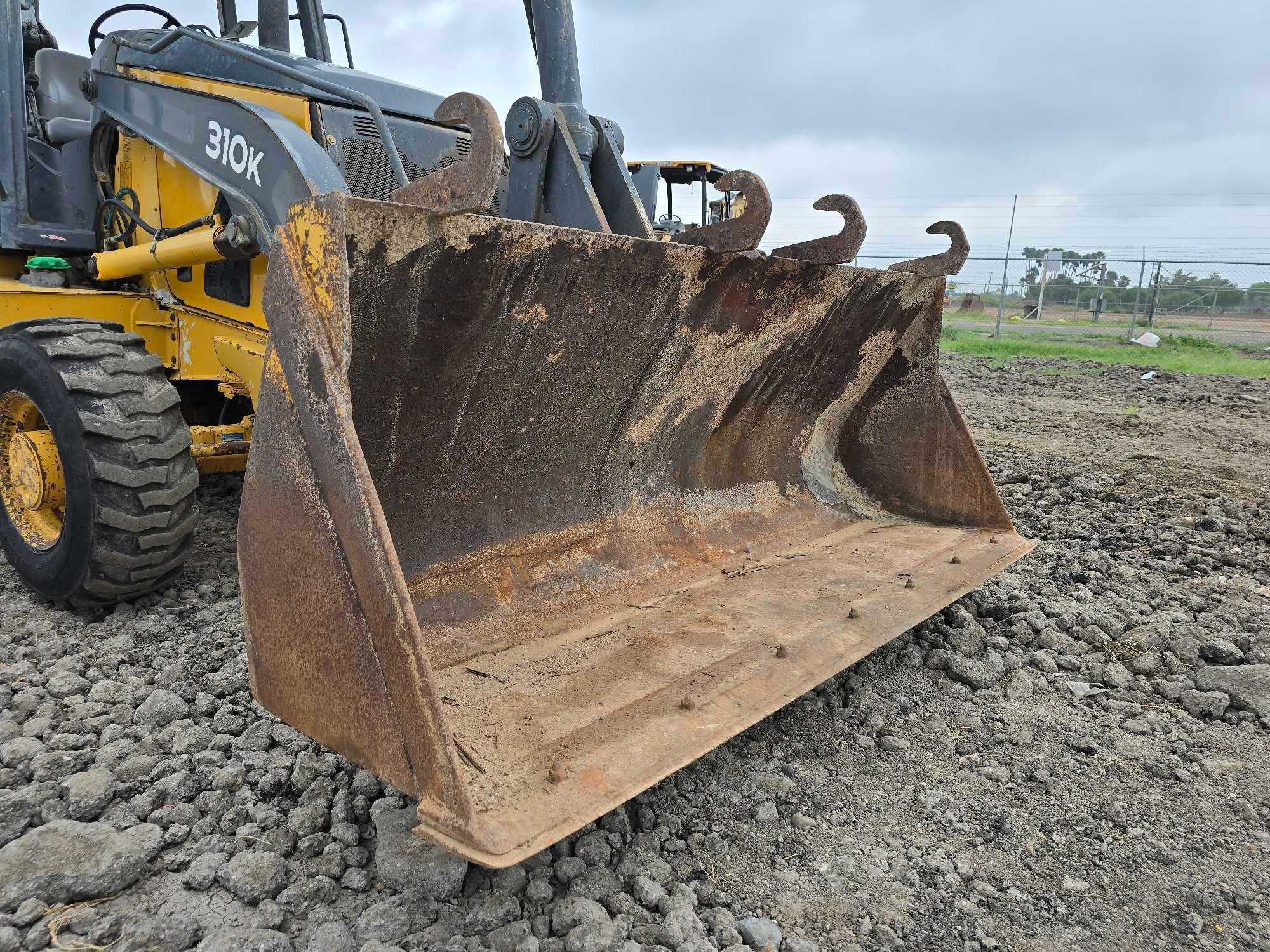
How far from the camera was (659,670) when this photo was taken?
7.63 feet

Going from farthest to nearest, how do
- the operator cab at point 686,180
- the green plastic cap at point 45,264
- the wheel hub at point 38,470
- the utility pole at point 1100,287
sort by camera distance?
the utility pole at point 1100,287 < the operator cab at point 686,180 < the green plastic cap at point 45,264 < the wheel hub at point 38,470

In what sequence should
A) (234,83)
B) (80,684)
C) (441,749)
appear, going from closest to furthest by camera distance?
(441,749) < (80,684) < (234,83)

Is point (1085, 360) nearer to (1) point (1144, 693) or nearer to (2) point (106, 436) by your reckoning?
(1) point (1144, 693)

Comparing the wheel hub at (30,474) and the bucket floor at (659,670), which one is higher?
the wheel hub at (30,474)

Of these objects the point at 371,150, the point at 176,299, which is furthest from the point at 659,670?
the point at 176,299

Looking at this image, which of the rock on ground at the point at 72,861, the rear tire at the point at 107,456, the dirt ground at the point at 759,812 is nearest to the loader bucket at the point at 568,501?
the dirt ground at the point at 759,812

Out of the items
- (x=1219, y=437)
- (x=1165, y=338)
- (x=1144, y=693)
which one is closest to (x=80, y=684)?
(x=1144, y=693)

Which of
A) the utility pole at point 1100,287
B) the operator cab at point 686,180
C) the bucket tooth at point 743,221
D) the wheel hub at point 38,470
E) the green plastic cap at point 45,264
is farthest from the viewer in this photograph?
the utility pole at point 1100,287

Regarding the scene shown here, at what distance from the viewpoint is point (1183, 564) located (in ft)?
13.4

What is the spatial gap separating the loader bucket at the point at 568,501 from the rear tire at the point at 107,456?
38.7 inches

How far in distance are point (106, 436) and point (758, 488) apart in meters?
2.30

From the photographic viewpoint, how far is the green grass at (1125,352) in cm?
1288

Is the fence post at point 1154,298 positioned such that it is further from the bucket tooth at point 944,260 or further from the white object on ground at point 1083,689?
the white object on ground at point 1083,689

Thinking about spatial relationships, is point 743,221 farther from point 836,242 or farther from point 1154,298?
point 1154,298
